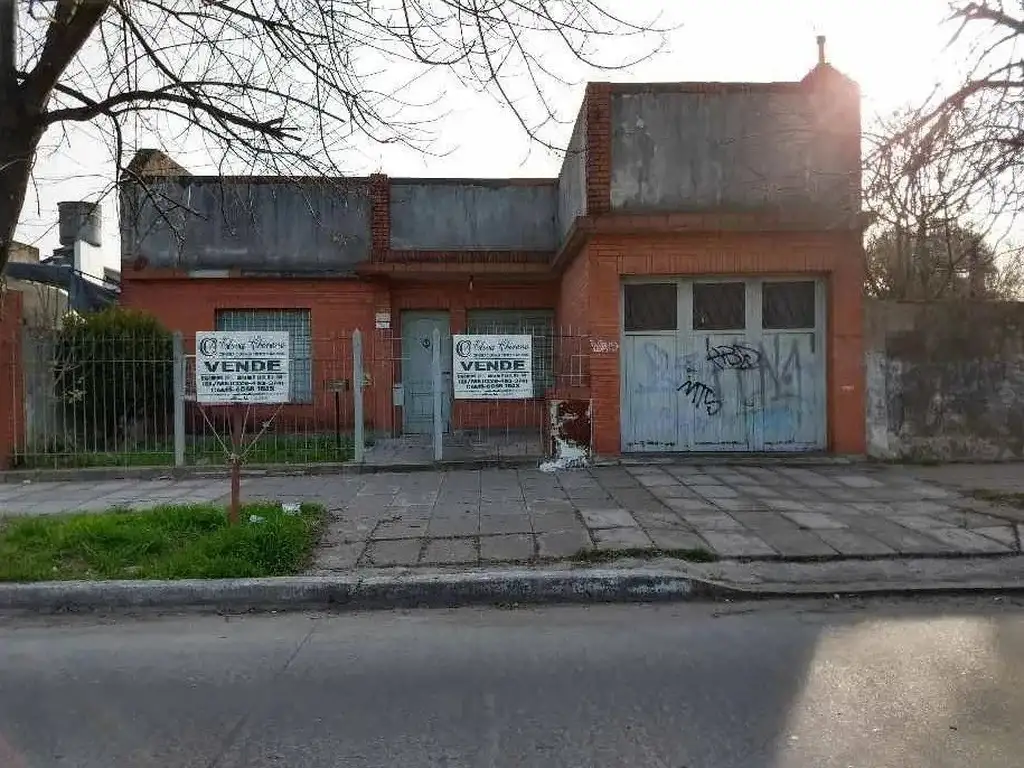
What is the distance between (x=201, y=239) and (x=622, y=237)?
897 cm

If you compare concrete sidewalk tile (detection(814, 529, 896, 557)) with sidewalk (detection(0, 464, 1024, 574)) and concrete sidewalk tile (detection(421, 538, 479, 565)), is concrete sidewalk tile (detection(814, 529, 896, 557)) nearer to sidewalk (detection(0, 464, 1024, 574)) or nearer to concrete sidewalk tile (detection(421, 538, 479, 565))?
sidewalk (detection(0, 464, 1024, 574))

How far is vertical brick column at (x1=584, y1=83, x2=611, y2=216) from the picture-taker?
10.9 meters

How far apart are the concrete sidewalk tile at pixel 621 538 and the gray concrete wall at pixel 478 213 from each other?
956cm

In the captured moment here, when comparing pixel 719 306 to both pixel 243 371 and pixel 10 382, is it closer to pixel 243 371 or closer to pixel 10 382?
pixel 243 371

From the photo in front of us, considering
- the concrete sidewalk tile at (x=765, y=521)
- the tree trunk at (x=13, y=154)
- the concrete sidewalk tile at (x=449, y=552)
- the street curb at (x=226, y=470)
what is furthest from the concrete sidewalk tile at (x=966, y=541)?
the tree trunk at (x=13, y=154)

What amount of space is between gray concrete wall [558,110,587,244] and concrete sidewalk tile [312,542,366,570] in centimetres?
588

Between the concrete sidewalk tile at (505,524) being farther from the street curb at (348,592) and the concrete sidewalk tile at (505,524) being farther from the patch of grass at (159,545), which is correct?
the patch of grass at (159,545)

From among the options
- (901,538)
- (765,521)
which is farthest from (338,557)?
(901,538)

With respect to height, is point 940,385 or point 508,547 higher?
point 940,385

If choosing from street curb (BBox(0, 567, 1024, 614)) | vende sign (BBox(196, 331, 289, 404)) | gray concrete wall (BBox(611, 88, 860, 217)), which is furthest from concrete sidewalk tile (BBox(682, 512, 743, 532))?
gray concrete wall (BBox(611, 88, 860, 217))

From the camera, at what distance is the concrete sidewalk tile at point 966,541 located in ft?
20.9

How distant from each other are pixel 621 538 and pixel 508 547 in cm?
100

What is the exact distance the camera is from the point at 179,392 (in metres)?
10.6

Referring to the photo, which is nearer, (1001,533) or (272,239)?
(1001,533)
